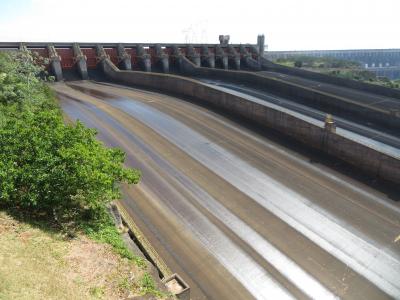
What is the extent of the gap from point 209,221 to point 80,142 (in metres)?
8.92

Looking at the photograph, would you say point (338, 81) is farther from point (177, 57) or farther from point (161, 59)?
point (161, 59)

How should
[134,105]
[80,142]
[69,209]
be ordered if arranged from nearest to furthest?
[69,209] → [80,142] → [134,105]

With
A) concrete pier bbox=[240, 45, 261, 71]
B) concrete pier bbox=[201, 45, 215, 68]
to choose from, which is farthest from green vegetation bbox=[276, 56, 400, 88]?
concrete pier bbox=[201, 45, 215, 68]

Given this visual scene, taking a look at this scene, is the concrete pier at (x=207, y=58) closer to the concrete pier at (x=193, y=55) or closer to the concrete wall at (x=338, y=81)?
the concrete pier at (x=193, y=55)

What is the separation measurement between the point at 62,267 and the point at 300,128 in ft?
81.0

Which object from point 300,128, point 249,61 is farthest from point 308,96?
point 249,61

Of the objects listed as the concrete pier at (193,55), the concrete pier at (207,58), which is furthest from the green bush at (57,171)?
the concrete pier at (207,58)

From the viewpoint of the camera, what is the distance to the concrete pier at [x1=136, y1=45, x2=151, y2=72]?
63.4 metres

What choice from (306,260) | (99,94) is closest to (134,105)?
(99,94)

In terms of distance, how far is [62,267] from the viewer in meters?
11.6

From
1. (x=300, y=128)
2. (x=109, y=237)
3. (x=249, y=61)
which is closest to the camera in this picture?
(x=109, y=237)

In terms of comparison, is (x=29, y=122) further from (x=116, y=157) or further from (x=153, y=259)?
(x=153, y=259)

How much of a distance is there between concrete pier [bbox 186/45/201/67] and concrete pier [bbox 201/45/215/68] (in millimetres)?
2966

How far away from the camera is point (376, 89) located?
163ft
